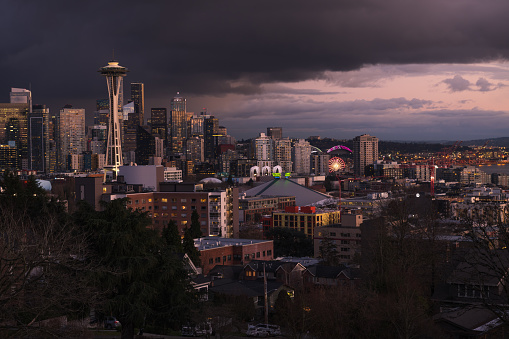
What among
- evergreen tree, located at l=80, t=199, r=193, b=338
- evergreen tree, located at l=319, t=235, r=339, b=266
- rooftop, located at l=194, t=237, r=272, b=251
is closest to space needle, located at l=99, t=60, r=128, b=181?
rooftop, located at l=194, t=237, r=272, b=251

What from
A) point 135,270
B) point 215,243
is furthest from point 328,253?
point 135,270

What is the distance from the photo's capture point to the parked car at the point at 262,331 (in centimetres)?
2664

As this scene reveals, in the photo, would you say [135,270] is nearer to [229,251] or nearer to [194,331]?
[194,331]

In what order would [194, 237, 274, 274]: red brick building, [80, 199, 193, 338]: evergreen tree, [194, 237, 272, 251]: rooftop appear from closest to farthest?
[80, 199, 193, 338]: evergreen tree, [194, 237, 274, 274]: red brick building, [194, 237, 272, 251]: rooftop

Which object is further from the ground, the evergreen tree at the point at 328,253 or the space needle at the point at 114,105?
the space needle at the point at 114,105

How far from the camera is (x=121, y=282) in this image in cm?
2161

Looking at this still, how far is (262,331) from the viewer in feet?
88.0

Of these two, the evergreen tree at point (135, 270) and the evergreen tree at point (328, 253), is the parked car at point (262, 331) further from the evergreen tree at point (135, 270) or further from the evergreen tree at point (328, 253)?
the evergreen tree at point (328, 253)

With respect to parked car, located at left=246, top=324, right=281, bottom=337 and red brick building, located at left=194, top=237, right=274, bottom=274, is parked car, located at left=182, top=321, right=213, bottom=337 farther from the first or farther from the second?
red brick building, located at left=194, top=237, right=274, bottom=274

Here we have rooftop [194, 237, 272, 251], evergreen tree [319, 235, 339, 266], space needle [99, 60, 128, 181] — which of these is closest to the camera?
evergreen tree [319, 235, 339, 266]

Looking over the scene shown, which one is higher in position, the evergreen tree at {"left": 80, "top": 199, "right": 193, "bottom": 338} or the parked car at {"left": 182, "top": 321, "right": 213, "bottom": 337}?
the evergreen tree at {"left": 80, "top": 199, "right": 193, "bottom": 338}

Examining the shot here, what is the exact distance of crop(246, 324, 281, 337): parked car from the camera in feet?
87.4

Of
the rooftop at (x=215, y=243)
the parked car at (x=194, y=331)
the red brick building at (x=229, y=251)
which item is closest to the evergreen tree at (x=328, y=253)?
the red brick building at (x=229, y=251)

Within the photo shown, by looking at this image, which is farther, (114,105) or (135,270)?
(114,105)
